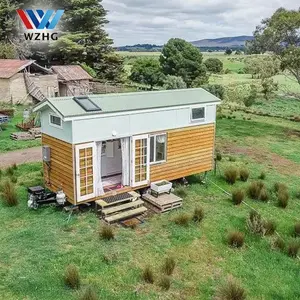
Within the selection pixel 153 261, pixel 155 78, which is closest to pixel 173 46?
pixel 155 78

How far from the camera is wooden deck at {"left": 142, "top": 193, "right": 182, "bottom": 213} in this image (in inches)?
455

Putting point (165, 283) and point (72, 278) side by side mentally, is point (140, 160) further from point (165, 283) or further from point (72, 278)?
point (72, 278)

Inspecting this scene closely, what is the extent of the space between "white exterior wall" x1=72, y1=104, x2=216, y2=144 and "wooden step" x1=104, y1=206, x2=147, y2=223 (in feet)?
7.35

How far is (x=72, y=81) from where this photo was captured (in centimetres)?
3506

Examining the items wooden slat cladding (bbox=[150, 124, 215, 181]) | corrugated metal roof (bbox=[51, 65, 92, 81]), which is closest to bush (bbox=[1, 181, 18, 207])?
wooden slat cladding (bbox=[150, 124, 215, 181])

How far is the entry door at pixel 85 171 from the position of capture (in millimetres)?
10648

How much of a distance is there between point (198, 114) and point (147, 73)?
113 feet

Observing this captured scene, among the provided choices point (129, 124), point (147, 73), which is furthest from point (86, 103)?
point (147, 73)

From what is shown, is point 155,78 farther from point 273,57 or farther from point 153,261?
point 153,261

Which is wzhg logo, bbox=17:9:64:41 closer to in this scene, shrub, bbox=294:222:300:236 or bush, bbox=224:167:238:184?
bush, bbox=224:167:238:184

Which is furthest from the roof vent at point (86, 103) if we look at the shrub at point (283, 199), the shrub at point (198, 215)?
the shrub at point (283, 199)

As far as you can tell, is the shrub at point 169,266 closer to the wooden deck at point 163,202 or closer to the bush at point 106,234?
the bush at point 106,234

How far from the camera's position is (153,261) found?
348 inches

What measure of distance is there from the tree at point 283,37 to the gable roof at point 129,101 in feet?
43.2
